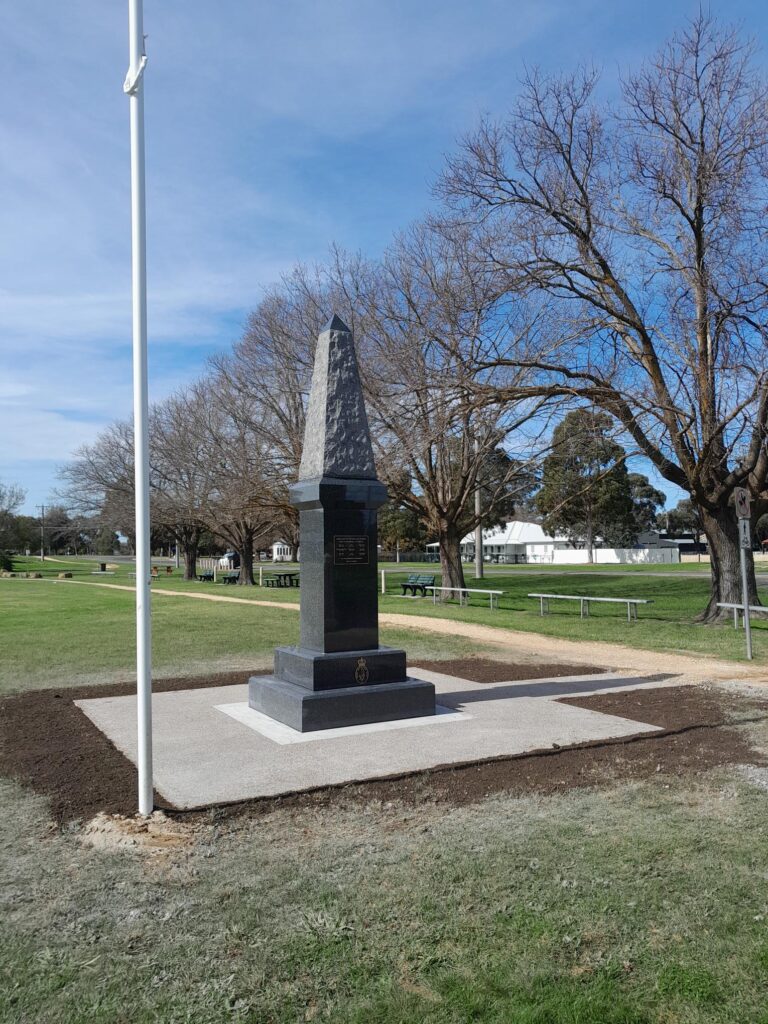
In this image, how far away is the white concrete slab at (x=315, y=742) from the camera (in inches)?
218

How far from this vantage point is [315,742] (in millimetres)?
6613

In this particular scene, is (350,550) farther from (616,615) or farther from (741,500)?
(616,615)

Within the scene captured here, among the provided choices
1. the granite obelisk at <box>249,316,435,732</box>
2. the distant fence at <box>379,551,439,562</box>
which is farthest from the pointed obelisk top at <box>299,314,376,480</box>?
the distant fence at <box>379,551,439,562</box>

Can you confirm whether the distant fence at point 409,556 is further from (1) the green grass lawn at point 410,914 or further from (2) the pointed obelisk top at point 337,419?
(1) the green grass lawn at point 410,914

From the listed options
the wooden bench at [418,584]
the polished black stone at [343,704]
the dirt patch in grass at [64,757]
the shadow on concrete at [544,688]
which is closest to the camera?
the dirt patch in grass at [64,757]

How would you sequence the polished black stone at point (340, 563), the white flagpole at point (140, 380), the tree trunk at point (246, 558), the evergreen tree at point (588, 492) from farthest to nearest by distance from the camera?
the tree trunk at point (246, 558)
the evergreen tree at point (588, 492)
the polished black stone at point (340, 563)
the white flagpole at point (140, 380)

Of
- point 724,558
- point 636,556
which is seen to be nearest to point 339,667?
point 724,558

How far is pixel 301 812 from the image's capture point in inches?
192

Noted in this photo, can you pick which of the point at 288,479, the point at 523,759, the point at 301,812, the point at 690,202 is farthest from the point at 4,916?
the point at 288,479

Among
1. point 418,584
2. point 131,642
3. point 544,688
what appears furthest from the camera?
point 418,584

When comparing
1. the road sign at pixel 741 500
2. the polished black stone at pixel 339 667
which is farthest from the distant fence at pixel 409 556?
the polished black stone at pixel 339 667

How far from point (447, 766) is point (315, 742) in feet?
4.27

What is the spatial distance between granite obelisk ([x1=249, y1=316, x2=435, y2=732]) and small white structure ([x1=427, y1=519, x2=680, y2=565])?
62150mm

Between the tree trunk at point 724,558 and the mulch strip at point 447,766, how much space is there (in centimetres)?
862
